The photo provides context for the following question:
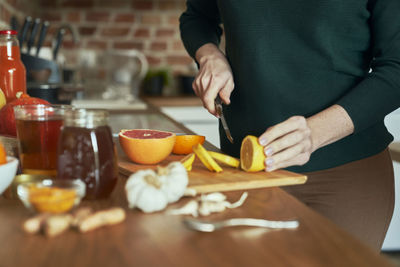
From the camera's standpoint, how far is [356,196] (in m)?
1.07

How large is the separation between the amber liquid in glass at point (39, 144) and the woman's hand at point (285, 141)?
34 cm

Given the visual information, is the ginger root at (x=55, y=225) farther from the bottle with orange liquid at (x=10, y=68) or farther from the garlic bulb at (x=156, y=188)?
the bottle with orange liquid at (x=10, y=68)

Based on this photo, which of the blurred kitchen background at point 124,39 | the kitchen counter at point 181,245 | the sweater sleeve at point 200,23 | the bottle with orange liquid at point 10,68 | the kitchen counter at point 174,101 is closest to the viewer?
the kitchen counter at point 181,245

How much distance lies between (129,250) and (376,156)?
777 mm

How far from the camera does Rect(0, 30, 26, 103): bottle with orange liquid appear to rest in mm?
1037

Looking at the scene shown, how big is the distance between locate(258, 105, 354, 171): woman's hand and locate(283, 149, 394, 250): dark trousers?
0.61 feet

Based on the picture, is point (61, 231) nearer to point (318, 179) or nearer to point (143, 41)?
point (318, 179)

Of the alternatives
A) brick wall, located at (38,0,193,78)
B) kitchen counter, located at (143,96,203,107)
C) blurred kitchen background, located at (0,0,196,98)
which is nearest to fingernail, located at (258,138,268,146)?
kitchen counter, located at (143,96,203,107)

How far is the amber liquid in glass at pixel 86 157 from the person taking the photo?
0.68 m

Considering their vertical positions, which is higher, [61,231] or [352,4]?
[352,4]

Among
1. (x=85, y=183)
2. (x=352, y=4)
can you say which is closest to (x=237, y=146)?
(x=352, y=4)

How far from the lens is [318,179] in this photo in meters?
1.10

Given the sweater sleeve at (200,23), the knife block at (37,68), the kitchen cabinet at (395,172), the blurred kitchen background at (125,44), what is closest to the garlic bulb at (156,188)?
the sweater sleeve at (200,23)

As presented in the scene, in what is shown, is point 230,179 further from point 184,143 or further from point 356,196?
point 356,196
